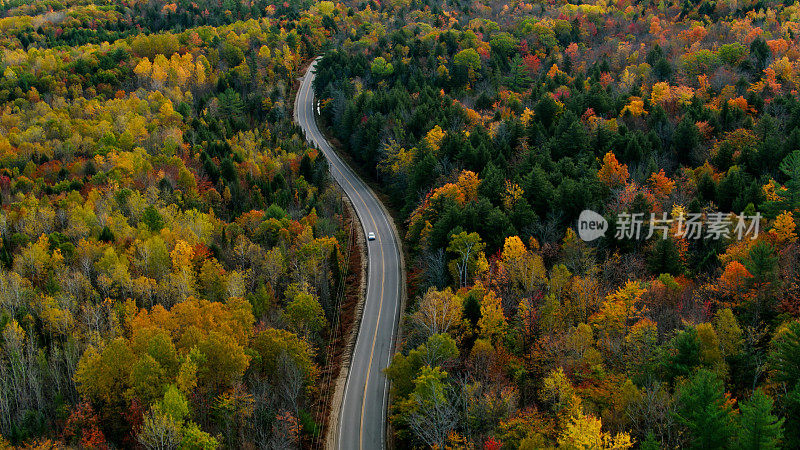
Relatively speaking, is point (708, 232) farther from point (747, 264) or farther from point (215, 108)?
point (215, 108)

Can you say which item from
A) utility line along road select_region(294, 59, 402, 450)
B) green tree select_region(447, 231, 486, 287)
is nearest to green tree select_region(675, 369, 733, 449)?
utility line along road select_region(294, 59, 402, 450)

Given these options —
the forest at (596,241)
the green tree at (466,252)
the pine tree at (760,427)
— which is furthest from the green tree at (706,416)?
the green tree at (466,252)

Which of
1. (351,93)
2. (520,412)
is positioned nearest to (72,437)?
(520,412)
